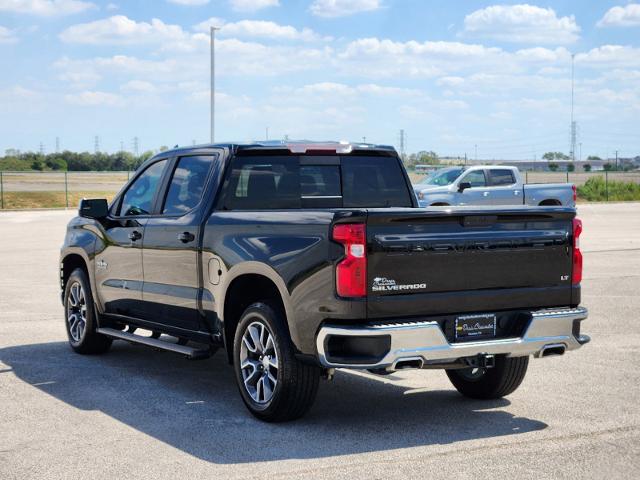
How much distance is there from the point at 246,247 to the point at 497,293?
5.76ft

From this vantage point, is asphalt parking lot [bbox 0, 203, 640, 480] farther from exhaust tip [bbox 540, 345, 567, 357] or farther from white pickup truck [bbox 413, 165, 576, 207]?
white pickup truck [bbox 413, 165, 576, 207]

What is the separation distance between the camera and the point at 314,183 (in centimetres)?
855

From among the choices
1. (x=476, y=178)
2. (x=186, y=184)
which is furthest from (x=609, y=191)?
(x=186, y=184)

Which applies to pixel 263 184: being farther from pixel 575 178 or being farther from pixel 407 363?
pixel 575 178

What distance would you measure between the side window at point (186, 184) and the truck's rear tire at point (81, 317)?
5.37 feet

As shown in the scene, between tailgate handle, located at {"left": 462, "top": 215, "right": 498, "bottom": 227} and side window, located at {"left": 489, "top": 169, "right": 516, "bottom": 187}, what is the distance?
23076 mm

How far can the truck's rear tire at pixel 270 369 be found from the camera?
23.0ft

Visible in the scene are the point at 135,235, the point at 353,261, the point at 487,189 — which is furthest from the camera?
the point at 487,189

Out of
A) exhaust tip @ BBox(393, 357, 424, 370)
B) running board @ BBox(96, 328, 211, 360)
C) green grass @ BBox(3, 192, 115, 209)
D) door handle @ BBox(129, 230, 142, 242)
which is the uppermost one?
door handle @ BBox(129, 230, 142, 242)

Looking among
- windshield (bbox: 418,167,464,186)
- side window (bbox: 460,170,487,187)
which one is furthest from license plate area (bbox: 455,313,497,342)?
windshield (bbox: 418,167,464,186)

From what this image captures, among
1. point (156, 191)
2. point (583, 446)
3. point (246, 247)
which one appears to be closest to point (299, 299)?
point (246, 247)

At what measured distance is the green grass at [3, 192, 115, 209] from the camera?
48.1 metres

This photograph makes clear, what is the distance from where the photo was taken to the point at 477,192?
29.3 meters

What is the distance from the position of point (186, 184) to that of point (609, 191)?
49786mm
